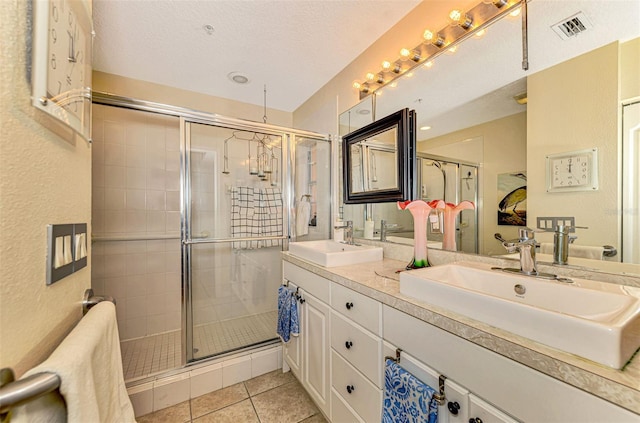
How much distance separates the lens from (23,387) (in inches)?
13.0

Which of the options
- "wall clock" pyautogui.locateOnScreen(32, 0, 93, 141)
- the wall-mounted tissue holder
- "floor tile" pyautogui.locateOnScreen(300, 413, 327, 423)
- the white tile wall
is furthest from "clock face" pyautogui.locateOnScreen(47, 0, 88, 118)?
the white tile wall

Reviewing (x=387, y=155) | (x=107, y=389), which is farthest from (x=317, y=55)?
(x=107, y=389)

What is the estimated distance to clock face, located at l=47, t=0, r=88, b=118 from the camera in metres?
0.50

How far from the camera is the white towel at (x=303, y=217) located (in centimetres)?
232

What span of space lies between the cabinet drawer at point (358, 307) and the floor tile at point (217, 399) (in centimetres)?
108

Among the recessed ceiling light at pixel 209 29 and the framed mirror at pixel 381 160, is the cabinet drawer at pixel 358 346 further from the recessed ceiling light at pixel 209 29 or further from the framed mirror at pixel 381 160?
the recessed ceiling light at pixel 209 29

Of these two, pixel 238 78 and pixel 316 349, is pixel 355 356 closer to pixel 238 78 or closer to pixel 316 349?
pixel 316 349

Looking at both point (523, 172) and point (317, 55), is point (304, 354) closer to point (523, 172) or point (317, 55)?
point (523, 172)

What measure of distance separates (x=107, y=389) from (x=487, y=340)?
923 mm

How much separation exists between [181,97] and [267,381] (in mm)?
2666

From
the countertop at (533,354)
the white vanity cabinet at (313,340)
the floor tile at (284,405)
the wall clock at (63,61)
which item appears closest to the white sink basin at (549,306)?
the countertop at (533,354)

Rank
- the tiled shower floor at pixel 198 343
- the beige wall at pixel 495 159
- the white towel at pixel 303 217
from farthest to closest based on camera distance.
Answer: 1. the white towel at pixel 303 217
2. the tiled shower floor at pixel 198 343
3. the beige wall at pixel 495 159

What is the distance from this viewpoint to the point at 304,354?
155 centimetres

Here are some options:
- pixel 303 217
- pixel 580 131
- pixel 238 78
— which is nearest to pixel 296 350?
pixel 303 217
